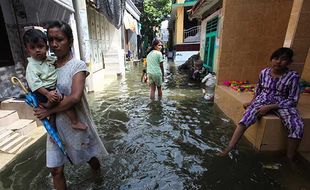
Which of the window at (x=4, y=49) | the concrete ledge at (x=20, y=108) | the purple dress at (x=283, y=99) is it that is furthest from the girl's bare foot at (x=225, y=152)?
the window at (x=4, y=49)

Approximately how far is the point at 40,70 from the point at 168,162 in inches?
84.2

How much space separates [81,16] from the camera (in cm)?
607

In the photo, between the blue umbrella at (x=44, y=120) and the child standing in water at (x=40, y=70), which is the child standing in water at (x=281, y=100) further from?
the child standing in water at (x=40, y=70)

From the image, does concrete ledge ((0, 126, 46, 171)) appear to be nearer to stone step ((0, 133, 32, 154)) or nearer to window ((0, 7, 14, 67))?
stone step ((0, 133, 32, 154))

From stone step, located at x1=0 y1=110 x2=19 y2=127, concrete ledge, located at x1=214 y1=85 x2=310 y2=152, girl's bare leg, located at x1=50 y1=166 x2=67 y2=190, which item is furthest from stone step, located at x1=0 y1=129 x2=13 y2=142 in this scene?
concrete ledge, located at x1=214 y1=85 x2=310 y2=152

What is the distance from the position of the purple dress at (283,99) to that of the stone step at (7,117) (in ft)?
13.5

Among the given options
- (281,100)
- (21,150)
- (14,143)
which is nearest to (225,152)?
(281,100)

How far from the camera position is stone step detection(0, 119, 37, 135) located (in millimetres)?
3686

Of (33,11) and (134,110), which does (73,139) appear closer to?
(134,110)

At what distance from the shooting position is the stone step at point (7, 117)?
3703 mm

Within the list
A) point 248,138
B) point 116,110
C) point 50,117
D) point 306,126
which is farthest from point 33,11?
point 306,126

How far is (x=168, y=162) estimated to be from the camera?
3.03 meters

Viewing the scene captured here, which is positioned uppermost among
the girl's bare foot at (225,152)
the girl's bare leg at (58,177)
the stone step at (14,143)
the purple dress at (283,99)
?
the purple dress at (283,99)

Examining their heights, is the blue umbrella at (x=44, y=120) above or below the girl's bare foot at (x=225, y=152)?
above
